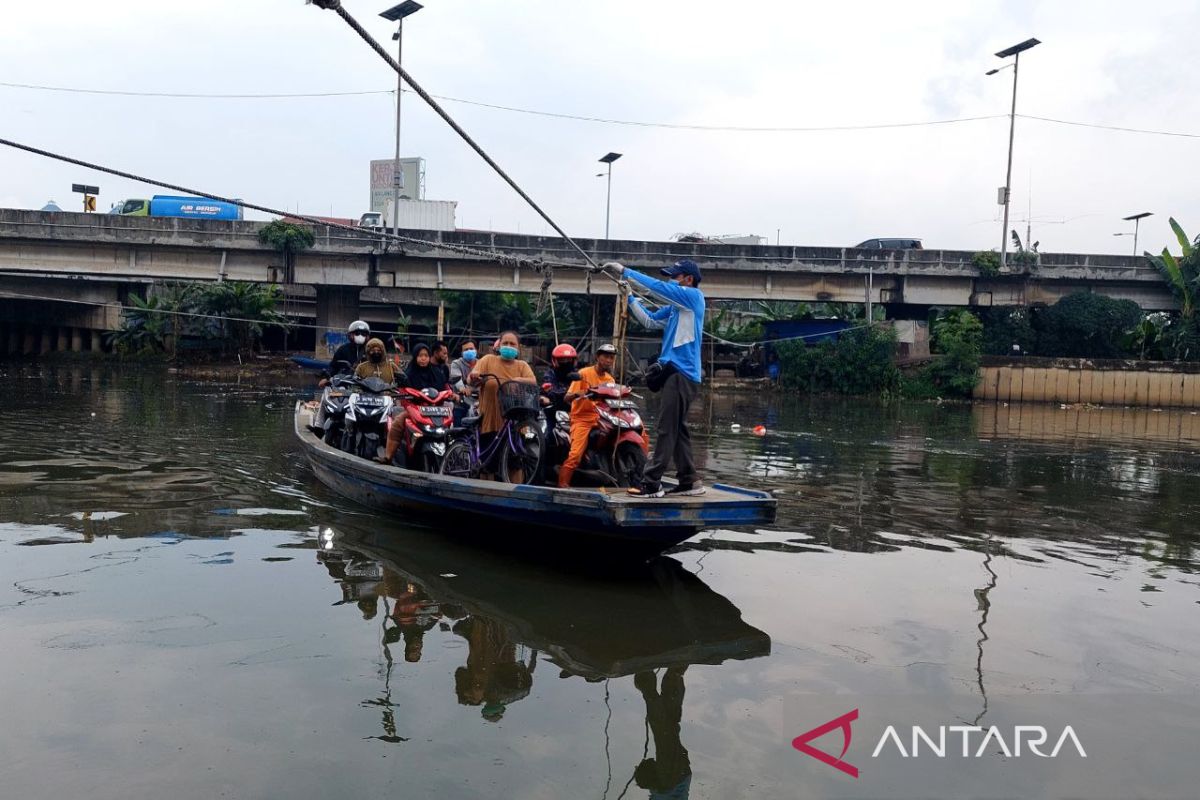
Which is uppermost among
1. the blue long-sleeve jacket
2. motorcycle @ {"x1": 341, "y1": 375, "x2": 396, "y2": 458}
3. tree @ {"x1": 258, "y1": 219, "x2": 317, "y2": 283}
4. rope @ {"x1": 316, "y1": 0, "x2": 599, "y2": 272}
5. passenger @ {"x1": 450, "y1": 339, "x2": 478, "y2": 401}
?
tree @ {"x1": 258, "y1": 219, "x2": 317, "y2": 283}

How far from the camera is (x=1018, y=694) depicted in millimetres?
4996

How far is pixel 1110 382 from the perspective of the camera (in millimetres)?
30984

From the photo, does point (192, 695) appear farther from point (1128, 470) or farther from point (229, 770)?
point (1128, 470)

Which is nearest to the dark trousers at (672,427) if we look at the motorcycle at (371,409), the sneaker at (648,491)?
the sneaker at (648,491)

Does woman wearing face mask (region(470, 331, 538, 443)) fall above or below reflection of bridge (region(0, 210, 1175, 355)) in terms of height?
below

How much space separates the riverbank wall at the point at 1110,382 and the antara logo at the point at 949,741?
29.4 m

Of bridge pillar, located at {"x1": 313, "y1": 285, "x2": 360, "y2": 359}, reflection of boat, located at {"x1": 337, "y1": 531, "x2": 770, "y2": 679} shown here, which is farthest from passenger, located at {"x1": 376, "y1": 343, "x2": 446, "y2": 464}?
bridge pillar, located at {"x1": 313, "y1": 285, "x2": 360, "y2": 359}

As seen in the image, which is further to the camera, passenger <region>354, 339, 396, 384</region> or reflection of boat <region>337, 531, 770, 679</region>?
passenger <region>354, 339, 396, 384</region>

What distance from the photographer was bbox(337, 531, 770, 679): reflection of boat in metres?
5.58

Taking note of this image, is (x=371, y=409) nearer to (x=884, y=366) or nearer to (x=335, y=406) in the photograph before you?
(x=335, y=406)

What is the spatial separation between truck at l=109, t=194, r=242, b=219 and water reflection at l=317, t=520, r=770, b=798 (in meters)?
28.8

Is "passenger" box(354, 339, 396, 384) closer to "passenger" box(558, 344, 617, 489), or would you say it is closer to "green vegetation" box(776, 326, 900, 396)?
"passenger" box(558, 344, 617, 489)

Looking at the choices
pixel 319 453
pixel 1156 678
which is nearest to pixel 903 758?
pixel 1156 678

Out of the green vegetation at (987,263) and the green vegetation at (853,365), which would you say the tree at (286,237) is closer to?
the green vegetation at (853,365)
